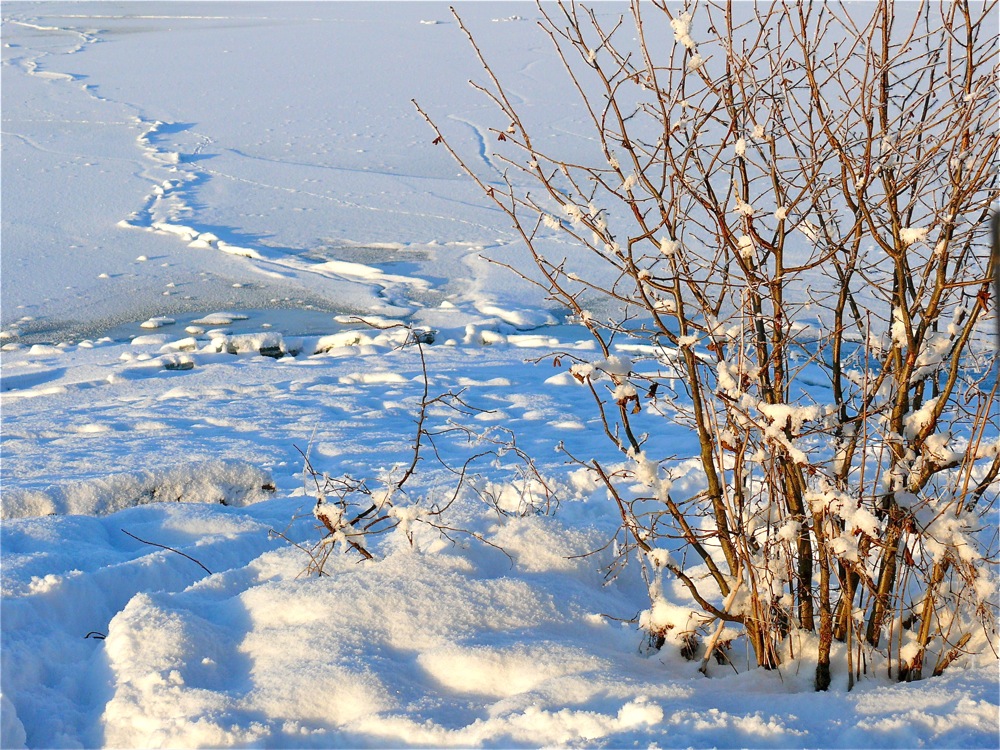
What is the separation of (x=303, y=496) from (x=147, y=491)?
64cm

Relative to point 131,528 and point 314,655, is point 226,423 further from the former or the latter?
point 314,655

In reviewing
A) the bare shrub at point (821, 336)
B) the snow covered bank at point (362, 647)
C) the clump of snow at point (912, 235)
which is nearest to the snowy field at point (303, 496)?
the snow covered bank at point (362, 647)

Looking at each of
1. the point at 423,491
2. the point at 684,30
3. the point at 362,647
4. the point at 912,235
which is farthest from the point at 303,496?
the point at 912,235

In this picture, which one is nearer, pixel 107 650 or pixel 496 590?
pixel 107 650

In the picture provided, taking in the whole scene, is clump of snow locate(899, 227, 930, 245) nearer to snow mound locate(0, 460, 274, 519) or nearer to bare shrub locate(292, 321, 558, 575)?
bare shrub locate(292, 321, 558, 575)

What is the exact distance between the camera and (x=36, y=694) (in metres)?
2.10

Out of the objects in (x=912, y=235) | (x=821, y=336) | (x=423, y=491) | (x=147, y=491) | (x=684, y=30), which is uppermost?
(x=684, y=30)

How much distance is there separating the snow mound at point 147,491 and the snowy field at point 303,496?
0.04 ft

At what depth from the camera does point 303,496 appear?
Answer: 3764 millimetres

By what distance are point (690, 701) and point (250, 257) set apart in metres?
7.68

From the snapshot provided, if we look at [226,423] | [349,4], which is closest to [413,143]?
[226,423]

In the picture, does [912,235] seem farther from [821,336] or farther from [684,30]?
[684,30]

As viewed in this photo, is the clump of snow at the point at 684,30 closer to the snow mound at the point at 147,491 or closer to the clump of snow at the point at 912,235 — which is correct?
the clump of snow at the point at 912,235

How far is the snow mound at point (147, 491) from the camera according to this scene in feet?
11.5
